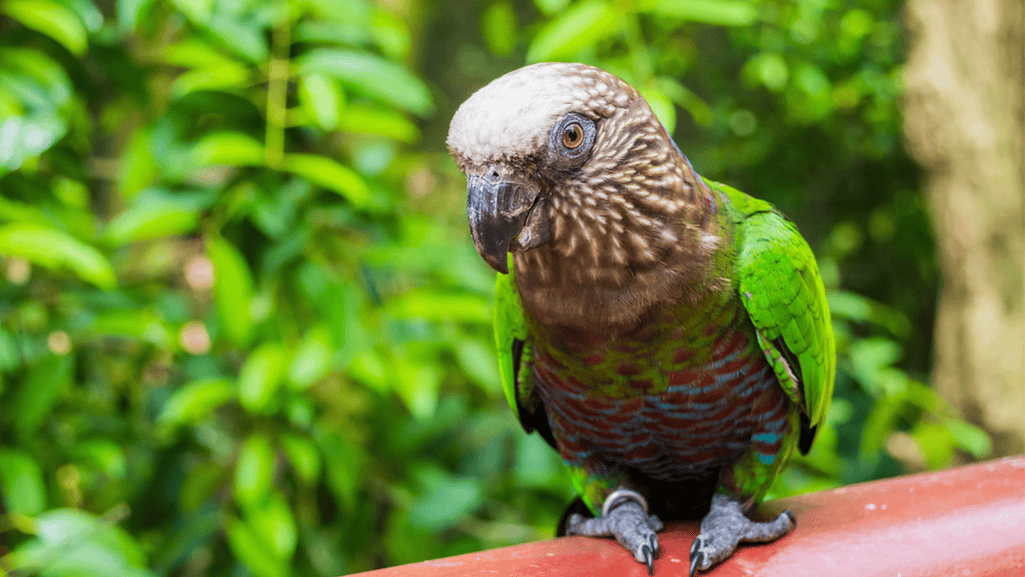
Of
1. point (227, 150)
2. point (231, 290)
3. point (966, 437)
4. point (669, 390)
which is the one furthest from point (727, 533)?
point (966, 437)

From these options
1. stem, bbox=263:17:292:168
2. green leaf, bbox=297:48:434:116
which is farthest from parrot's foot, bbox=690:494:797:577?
stem, bbox=263:17:292:168

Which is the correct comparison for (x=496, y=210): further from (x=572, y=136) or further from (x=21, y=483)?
(x=21, y=483)

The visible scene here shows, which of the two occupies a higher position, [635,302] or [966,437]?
[635,302]

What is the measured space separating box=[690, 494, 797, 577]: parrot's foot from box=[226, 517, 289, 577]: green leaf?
3.27 ft

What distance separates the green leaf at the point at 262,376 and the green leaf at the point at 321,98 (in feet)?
1.68

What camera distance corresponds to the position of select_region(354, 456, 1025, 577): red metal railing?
1.07 meters

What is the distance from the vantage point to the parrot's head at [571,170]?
958 millimetres

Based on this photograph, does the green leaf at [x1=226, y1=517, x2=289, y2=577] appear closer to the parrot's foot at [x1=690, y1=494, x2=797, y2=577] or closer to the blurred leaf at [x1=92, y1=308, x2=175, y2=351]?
the blurred leaf at [x1=92, y1=308, x2=175, y2=351]

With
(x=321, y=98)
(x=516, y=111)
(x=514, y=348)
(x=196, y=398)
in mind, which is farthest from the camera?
(x=196, y=398)

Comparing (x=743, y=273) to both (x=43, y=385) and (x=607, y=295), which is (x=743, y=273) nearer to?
(x=607, y=295)

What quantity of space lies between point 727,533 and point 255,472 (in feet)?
3.45

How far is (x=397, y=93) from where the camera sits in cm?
169

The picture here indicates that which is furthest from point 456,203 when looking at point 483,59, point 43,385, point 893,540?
point 893,540

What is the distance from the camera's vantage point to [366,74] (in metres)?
1.69
